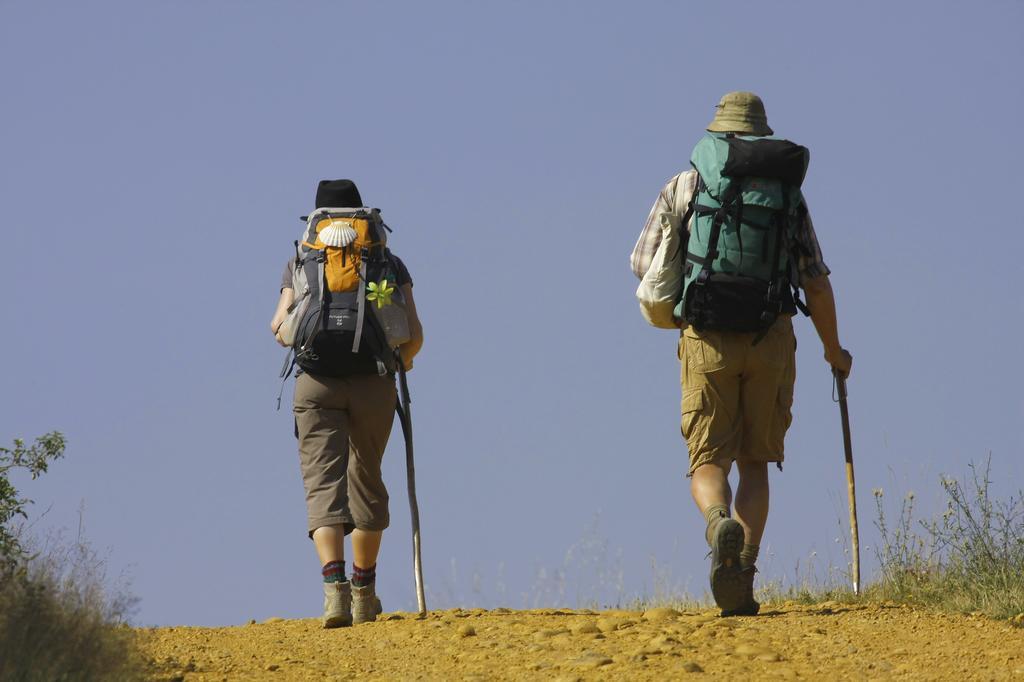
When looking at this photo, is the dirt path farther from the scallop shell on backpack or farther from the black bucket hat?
the black bucket hat

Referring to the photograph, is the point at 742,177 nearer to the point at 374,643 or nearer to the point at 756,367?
the point at 756,367

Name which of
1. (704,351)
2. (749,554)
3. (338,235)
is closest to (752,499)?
(749,554)

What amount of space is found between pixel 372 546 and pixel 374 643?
3.90 feet

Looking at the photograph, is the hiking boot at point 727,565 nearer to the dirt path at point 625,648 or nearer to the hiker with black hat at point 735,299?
the hiker with black hat at point 735,299

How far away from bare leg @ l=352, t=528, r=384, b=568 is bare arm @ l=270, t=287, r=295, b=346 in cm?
115

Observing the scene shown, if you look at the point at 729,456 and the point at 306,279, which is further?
the point at 306,279

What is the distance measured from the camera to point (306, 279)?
9.63m

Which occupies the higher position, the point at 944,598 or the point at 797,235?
the point at 797,235

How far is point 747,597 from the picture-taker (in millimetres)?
8852

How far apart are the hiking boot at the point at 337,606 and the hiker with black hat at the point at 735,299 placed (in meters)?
1.98

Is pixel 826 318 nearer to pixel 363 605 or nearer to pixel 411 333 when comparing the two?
pixel 411 333

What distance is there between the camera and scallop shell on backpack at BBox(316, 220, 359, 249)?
379 inches

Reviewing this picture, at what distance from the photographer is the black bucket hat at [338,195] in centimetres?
1001

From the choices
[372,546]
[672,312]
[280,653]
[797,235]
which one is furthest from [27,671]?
[797,235]
